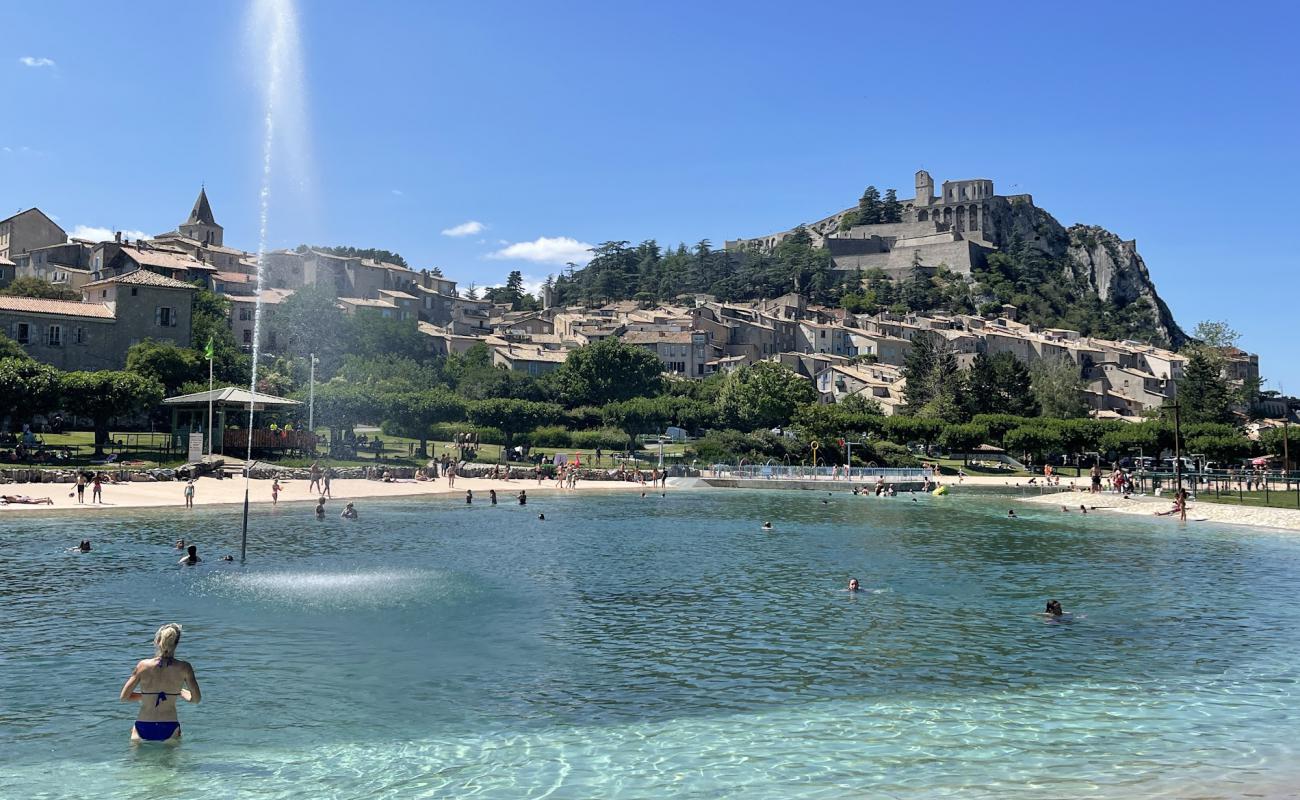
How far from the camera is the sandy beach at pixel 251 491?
38819 mm

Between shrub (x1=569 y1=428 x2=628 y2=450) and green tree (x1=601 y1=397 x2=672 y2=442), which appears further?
green tree (x1=601 y1=397 x2=672 y2=442)

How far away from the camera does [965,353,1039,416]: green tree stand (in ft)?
321

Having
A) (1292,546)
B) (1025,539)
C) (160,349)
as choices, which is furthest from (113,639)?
(160,349)

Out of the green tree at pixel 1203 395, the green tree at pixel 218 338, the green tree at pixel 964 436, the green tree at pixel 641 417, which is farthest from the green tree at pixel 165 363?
the green tree at pixel 1203 395

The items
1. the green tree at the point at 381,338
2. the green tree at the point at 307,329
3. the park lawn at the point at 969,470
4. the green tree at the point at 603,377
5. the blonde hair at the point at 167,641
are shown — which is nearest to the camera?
the blonde hair at the point at 167,641

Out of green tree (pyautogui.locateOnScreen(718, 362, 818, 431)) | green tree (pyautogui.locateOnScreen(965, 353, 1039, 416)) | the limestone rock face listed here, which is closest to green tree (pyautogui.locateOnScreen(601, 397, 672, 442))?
green tree (pyautogui.locateOnScreen(718, 362, 818, 431))

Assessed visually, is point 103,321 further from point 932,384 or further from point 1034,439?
point 932,384

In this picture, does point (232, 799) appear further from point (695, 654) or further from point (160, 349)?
point (160, 349)

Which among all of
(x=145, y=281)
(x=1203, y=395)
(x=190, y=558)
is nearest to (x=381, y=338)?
(x=145, y=281)

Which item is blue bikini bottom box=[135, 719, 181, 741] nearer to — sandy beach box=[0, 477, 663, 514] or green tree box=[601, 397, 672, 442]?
sandy beach box=[0, 477, 663, 514]

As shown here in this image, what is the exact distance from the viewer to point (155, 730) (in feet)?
36.5

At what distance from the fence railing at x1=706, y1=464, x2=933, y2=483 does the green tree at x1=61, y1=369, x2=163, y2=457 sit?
37626 millimetres

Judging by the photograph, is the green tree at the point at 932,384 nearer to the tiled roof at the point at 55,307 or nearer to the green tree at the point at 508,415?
the green tree at the point at 508,415

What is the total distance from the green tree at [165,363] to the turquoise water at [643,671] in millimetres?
38347
